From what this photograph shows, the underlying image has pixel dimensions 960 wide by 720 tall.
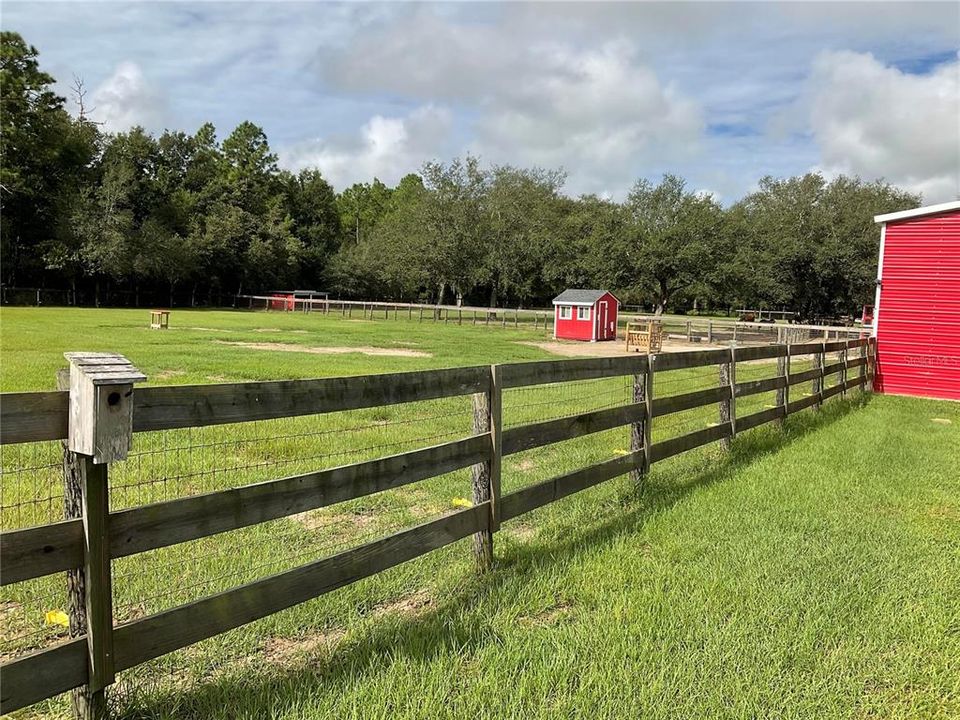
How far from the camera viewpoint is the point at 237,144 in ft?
260

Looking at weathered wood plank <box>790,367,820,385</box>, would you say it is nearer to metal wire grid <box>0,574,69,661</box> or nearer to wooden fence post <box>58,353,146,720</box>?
metal wire grid <box>0,574,69,661</box>

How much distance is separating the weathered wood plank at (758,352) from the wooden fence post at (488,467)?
15.4 feet

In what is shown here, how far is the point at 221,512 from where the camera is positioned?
2734 millimetres

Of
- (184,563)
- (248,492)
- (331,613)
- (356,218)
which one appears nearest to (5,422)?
(248,492)

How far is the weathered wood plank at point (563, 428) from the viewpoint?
4.48 m

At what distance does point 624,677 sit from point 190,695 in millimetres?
1876

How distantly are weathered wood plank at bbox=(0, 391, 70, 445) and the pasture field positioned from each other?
1.93 ft

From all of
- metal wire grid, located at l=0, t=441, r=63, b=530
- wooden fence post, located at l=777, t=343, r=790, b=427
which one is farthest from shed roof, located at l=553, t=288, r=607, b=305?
metal wire grid, located at l=0, t=441, r=63, b=530

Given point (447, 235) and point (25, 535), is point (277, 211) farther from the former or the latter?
point (25, 535)

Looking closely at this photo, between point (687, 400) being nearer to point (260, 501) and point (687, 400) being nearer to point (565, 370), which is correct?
point (565, 370)

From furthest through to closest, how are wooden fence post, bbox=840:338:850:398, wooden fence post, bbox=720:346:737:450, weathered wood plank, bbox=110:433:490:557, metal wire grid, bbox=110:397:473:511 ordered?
wooden fence post, bbox=840:338:850:398
wooden fence post, bbox=720:346:737:450
metal wire grid, bbox=110:397:473:511
weathered wood plank, bbox=110:433:490:557

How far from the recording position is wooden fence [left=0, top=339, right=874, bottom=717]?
7.36 feet

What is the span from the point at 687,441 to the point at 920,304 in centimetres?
1191

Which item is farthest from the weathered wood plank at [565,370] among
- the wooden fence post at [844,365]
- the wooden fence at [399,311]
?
the wooden fence at [399,311]
